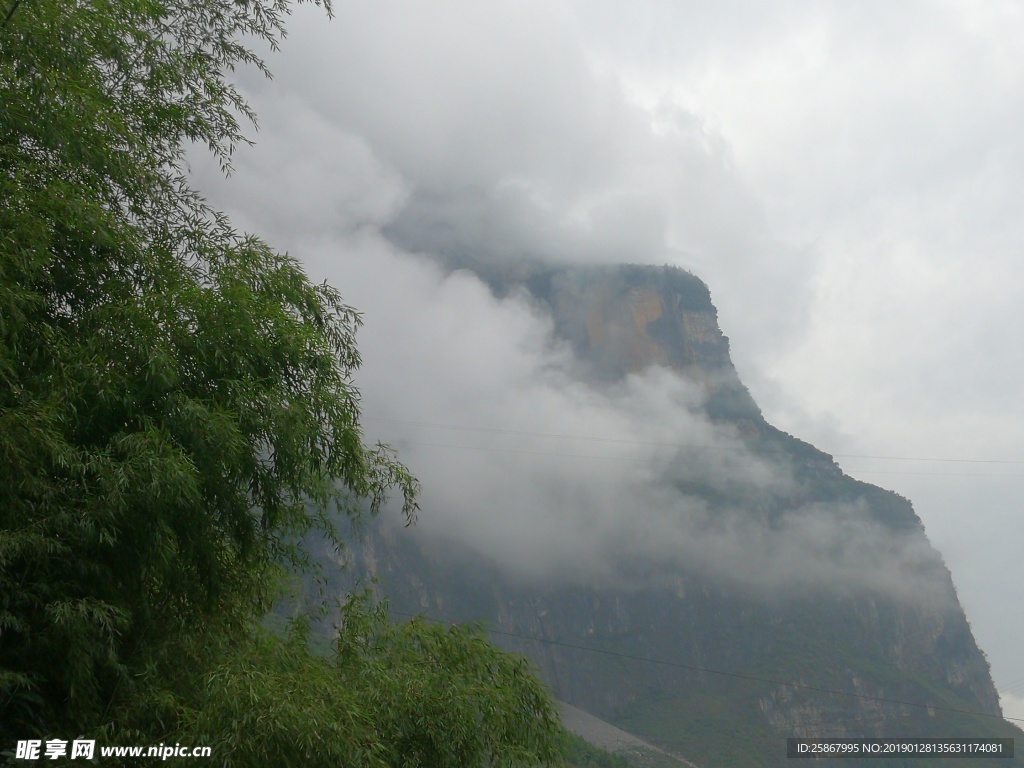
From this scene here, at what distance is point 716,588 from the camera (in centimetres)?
12988

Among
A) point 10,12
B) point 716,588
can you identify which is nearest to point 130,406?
point 10,12

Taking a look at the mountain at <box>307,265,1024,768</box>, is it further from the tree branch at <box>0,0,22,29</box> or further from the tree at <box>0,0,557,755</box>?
the tree branch at <box>0,0,22,29</box>

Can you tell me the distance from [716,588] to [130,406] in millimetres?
132924

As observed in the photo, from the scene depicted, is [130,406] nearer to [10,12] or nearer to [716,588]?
[10,12]

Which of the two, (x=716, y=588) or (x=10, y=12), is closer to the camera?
(x=10, y=12)

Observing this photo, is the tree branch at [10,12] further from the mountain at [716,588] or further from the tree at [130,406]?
the mountain at [716,588]

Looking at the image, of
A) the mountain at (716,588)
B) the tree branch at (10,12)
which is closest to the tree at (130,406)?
the tree branch at (10,12)

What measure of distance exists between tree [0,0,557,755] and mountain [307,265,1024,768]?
99.5 meters

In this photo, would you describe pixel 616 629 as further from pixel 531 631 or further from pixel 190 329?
pixel 190 329

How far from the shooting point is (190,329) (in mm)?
5875

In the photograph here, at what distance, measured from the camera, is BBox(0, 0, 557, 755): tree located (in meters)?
4.98

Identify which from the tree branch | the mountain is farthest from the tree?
the mountain

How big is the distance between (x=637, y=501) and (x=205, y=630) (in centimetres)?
12776

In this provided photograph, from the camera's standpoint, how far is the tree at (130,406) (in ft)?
16.3
